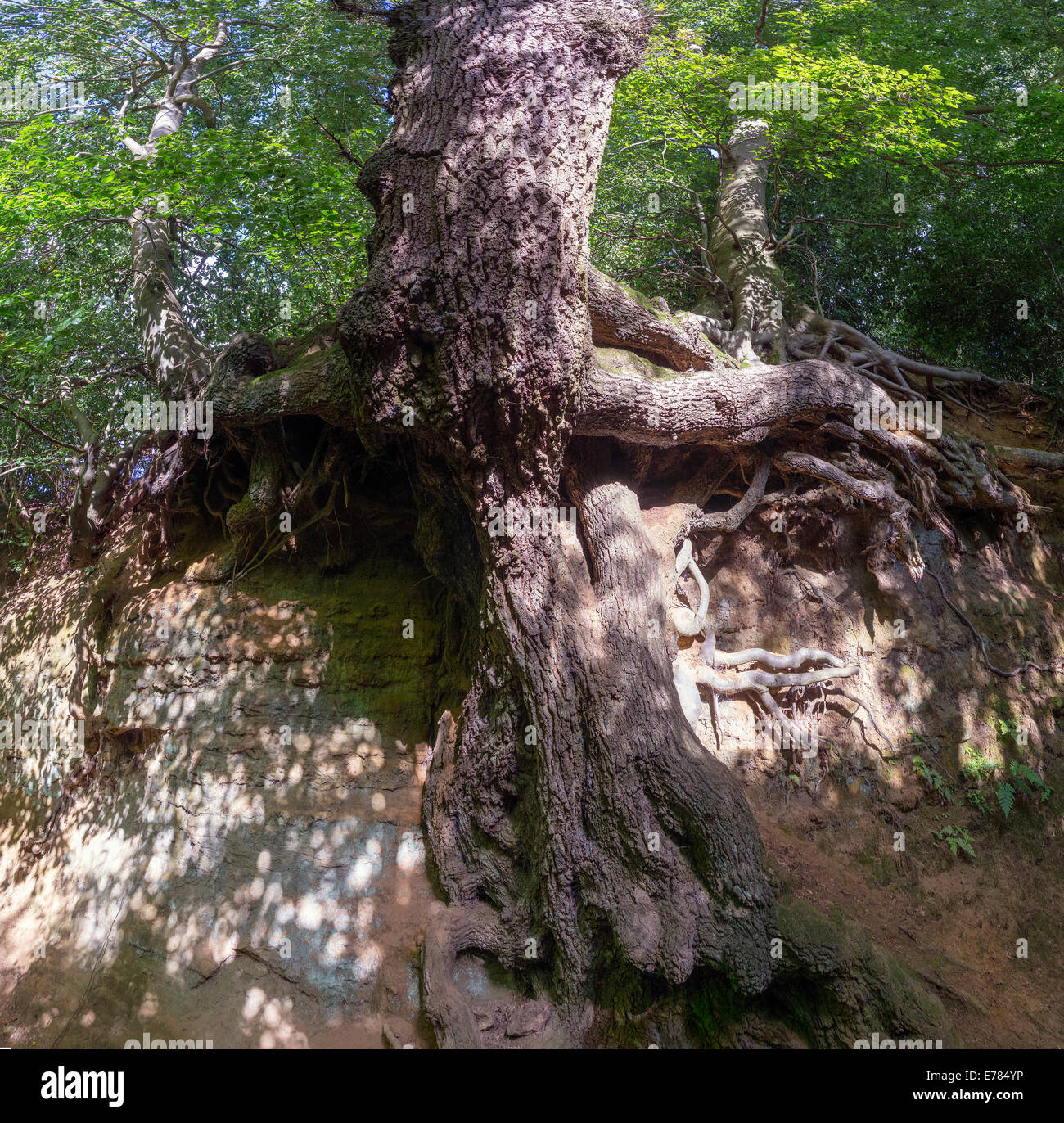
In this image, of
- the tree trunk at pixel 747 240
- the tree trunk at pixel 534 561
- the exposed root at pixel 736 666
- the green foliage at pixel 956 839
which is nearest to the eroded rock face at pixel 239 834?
the tree trunk at pixel 534 561

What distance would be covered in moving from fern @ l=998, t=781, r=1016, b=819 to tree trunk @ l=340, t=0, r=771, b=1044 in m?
2.66

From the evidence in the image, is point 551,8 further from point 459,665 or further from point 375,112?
point 375,112

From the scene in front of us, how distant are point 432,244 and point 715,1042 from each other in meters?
4.72

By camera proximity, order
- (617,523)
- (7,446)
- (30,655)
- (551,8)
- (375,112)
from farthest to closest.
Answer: (375,112), (7,446), (30,655), (617,523), (551,8)

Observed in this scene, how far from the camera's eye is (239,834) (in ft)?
16.9

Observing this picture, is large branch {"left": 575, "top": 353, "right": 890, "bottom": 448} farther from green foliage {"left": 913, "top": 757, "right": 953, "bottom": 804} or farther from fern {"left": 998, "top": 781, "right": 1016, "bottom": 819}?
fern {"left": 998, "top": 781, "right": 1016, "bottom": 819}

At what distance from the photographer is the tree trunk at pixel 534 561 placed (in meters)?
4.05

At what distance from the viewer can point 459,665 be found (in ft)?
17.9

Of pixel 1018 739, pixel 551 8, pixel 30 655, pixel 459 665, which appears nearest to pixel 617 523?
pixel 459 665

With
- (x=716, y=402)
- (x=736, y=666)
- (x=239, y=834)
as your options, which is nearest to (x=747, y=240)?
(x=716, y=402)

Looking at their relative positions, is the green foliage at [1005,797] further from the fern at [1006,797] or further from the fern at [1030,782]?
the fern at [1030,782]

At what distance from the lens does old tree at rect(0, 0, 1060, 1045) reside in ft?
13.5

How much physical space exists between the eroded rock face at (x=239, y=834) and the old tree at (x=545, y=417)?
0.49 m

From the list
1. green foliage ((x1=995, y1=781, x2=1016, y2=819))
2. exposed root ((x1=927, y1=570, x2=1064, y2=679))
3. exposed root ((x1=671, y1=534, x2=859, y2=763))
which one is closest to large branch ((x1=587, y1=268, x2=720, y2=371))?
exposed root ((x1=671, y1=534, x2=859, y2=763))
